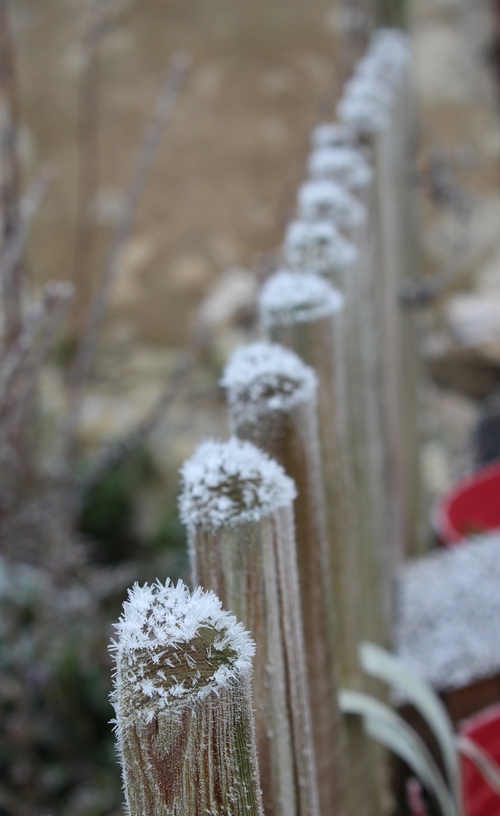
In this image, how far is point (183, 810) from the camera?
39 centimetres

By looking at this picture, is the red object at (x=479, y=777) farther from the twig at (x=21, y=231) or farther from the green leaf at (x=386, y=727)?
the twig at (x=21, y=231)

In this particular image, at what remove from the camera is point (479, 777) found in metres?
1.16

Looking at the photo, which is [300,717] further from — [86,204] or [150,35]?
[150,35]

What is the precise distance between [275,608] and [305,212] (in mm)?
682

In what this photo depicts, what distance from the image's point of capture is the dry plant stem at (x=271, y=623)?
21.4 inches

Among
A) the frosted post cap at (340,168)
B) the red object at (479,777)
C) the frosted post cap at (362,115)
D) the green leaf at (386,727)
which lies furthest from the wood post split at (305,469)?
the frosted post cap at (362,115)

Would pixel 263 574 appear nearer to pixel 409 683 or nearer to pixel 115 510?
pixel 409 683

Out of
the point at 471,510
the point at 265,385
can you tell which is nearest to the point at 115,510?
the point at 471,510

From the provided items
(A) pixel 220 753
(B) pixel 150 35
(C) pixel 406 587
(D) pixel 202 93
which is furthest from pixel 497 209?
(A) pixel 220 753

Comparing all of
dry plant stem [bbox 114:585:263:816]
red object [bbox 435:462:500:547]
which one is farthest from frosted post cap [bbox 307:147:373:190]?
red object [bbox 435:462:500:547]

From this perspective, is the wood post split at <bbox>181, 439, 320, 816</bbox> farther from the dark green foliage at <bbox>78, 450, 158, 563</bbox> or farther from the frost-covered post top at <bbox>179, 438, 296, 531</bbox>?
the dark green foliage at <bbox>78, 450, 158, 563</bbox>

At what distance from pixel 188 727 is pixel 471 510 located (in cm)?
228

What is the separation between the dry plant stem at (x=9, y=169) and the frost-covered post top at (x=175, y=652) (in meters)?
Result: 1.41

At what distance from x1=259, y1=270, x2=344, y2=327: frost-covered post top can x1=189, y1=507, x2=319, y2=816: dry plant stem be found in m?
0.29
